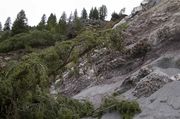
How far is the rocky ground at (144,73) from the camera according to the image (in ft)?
32.9

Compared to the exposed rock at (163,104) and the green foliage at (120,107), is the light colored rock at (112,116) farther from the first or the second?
the exposed rock at (163,104)

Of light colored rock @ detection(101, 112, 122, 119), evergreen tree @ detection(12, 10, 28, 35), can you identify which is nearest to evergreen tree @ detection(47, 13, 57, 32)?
evergreen tree @ detection(12, 10, 28, 35)

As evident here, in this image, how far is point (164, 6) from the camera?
58.3 feet

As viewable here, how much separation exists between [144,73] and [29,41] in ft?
80.0

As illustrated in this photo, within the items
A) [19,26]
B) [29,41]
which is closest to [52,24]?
[19,26]

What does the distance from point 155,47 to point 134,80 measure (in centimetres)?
269

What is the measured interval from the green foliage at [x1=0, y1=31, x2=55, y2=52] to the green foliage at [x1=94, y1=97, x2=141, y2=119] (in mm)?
23915

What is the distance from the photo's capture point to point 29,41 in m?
35.1

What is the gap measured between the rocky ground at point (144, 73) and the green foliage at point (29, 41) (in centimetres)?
1735

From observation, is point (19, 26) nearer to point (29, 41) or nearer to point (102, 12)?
point (29, 41)

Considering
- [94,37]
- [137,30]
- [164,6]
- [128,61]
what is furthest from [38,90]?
[164,6]

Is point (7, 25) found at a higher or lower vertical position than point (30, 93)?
higher

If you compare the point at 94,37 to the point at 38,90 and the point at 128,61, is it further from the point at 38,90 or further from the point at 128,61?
the point at 128,61

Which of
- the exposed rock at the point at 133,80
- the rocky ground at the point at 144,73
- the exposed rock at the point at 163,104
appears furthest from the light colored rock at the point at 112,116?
the exposed rock at the point at 133,80
